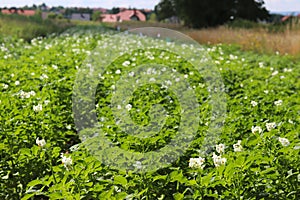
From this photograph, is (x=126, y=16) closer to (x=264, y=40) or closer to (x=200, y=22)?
(x=200, y=22)

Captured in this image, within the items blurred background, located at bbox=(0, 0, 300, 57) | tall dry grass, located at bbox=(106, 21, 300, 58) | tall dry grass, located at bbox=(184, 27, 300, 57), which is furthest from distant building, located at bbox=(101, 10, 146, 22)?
tall dry grass, located at bbox=(184, 27, 300, 57)

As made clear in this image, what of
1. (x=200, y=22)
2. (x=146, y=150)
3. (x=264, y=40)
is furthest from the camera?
(x=200, y=22)

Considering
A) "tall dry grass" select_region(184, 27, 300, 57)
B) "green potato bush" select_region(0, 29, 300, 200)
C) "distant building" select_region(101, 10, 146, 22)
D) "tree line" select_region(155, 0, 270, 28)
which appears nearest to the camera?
"green potato bush" select_region(0, 29, 300, 200)

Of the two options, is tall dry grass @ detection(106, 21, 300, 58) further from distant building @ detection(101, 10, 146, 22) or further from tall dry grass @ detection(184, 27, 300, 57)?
distant building @ detection(101, 10, 146, 22)

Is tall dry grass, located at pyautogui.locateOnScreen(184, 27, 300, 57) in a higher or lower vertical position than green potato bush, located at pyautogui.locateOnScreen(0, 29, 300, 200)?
lower

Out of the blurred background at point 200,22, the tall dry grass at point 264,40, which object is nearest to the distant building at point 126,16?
the blurred background at point 200,22

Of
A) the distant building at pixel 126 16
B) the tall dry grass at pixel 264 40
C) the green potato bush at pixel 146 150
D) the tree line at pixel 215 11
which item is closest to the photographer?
the green potato bush at pixel 146 150

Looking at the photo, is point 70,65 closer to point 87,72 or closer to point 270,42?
point 87,72

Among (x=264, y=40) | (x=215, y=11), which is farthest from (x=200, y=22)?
(x=264, y=40)

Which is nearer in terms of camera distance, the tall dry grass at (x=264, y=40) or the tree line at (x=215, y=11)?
the tall dry grass at (x=264, y=40)

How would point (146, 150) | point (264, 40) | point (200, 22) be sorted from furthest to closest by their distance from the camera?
point (200, 22) < point (264, 40) < point (146, 150)

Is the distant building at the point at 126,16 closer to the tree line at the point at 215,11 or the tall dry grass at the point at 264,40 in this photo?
the tree line at the point at 215,11

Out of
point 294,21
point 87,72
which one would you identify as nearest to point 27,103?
point 87,72

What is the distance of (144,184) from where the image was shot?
233cm
